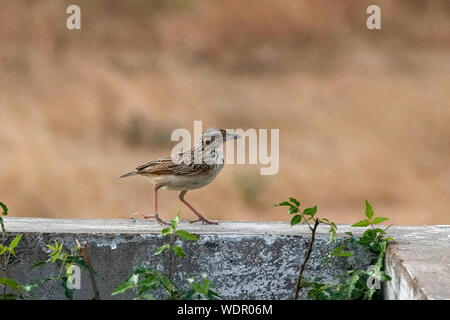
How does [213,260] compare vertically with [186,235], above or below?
below

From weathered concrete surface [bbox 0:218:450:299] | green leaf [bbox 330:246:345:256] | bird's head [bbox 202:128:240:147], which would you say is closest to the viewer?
green leaf [bbox 330:246:345:256]

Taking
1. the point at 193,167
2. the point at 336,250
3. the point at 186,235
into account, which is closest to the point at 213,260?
the point at 186,235

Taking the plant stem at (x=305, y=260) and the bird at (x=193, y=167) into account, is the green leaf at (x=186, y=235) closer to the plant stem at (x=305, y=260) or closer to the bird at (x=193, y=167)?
the plant stem at (x=305, y=260)

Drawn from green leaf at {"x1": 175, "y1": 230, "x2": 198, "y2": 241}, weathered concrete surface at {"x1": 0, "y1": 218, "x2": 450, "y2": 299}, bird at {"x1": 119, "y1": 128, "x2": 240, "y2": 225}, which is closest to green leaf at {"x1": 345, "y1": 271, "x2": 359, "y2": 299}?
weathered concrete surface at {"x1": 0, "y1": 218, "x2": 450, "y2": 299}

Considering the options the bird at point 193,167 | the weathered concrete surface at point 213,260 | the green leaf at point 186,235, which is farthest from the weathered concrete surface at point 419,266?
the bird at point 193,167

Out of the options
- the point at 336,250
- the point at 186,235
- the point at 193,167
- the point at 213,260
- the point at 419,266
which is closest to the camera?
the point at 419,266

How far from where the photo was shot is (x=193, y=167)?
4.77 meters

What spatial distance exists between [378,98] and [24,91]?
5930mm

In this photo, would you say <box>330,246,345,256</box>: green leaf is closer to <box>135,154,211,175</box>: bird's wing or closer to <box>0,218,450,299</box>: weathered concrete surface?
<box>0,218,450,299</box>: weathered concrete surface

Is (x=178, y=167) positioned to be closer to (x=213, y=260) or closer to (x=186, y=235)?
(x=213, y=260)

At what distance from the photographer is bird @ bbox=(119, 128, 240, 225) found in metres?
4.77

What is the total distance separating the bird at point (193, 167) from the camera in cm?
477
